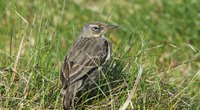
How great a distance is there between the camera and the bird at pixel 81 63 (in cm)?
684

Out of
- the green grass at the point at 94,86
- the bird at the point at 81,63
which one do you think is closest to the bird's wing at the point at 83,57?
the bird at the point at 81,63

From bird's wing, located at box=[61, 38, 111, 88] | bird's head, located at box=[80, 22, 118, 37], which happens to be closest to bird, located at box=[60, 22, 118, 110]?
bird's wing, located at box=[61, 38, 111, 88]

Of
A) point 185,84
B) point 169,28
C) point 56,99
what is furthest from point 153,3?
point 56,99

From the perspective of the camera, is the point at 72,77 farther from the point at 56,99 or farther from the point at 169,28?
Result: the point at 169,28

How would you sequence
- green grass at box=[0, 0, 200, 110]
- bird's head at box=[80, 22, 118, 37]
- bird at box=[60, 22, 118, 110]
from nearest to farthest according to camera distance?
green grass at box=[0, 0, 200, 110]
bird at box=[60, 22, 118, 110]
bird's head at box=[80, 22, 118, 37]

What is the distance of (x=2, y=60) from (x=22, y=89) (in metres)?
0.55

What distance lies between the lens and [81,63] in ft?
23.2

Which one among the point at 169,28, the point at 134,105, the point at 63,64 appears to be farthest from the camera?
the point at 169,28

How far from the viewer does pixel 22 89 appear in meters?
6.82

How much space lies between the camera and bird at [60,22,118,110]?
684cm

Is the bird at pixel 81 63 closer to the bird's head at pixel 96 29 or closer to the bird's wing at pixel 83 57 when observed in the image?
the bird's wing at pixel 83 57

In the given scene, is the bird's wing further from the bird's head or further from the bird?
the bird's head

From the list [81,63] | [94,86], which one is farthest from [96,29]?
[94,86]

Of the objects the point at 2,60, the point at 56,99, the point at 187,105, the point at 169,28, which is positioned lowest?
the point at 169,28
